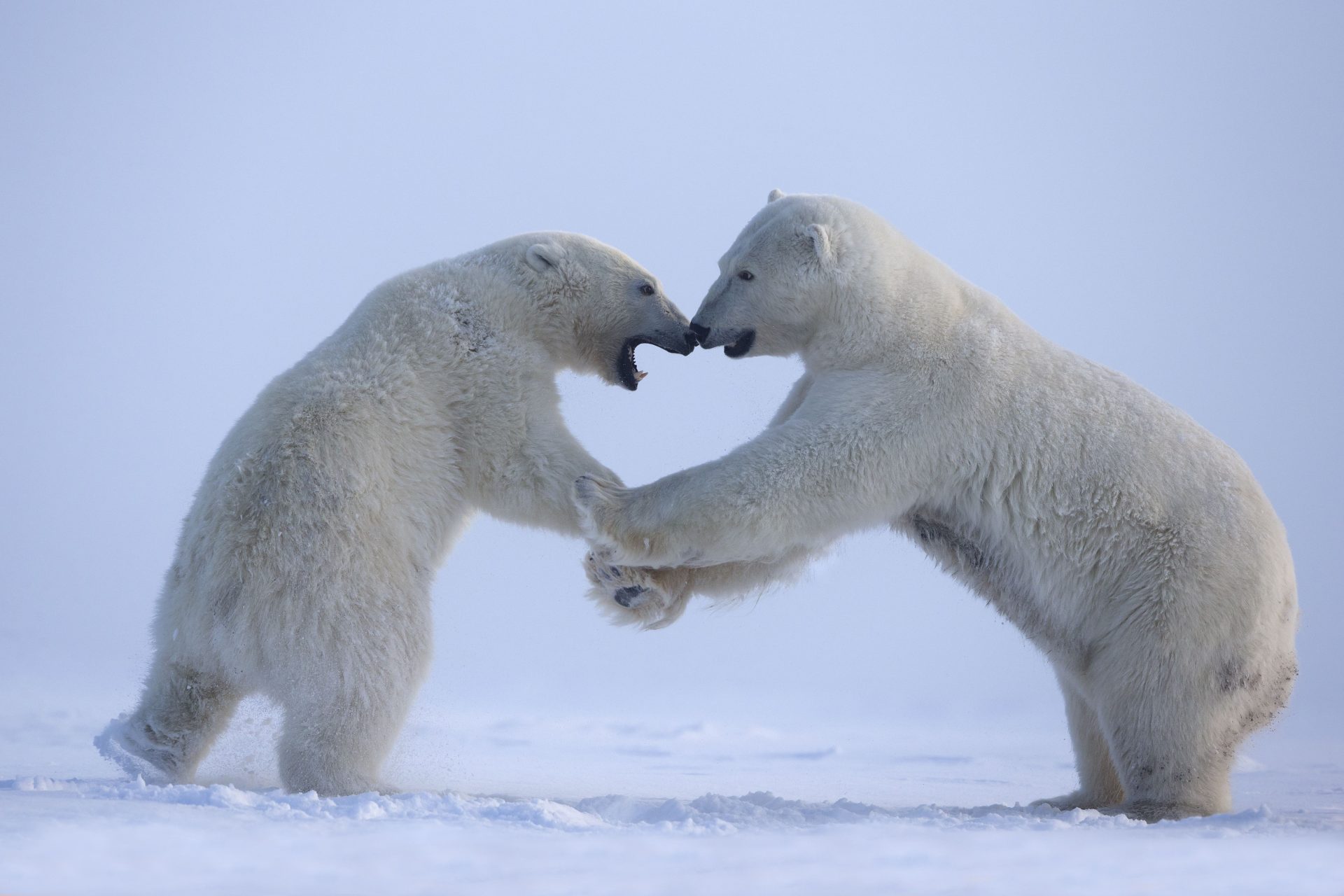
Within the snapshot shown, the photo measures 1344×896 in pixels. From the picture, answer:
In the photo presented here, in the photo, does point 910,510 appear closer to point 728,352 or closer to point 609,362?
point 728,352

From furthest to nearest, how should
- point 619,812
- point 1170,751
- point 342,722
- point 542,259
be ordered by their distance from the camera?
point 542,259, point 1170,751, point 619,812, point 342,722

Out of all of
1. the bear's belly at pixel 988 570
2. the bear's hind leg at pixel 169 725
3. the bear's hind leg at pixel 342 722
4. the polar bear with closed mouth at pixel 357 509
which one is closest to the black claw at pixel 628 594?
the polar bear with closed mouth at pixel 357 509

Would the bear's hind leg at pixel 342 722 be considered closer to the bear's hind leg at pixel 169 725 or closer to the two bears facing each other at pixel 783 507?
the two bears facing each other at pixel 783 507

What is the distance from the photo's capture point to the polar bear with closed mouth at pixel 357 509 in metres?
4.07

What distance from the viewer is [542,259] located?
5203mm

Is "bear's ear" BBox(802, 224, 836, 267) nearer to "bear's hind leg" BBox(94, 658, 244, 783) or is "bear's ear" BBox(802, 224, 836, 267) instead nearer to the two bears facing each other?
the two bears facing each other

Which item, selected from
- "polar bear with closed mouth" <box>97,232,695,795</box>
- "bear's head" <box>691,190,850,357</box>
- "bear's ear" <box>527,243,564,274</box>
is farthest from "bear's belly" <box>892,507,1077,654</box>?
"bear's ear" <box>527,243,564,274</box>

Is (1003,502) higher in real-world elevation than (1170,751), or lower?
higher

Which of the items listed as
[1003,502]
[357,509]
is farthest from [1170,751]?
[357,509]

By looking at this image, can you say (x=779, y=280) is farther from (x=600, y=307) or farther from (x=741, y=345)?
(x=600, y=307)

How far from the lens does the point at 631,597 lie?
4609 mm

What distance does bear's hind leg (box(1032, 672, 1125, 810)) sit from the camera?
5.00m

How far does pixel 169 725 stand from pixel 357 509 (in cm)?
107

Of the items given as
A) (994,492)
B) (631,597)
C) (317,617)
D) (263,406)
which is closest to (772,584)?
(631,597)
